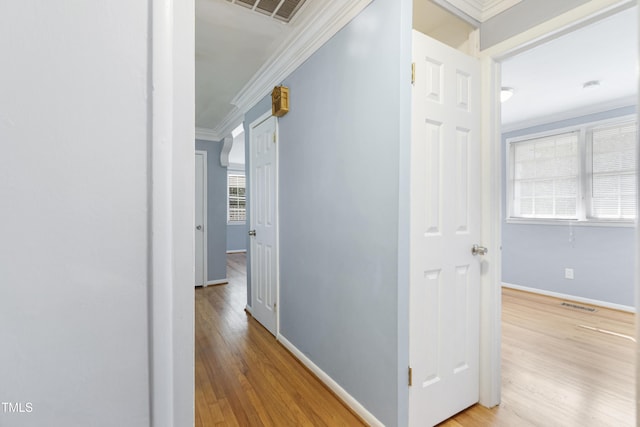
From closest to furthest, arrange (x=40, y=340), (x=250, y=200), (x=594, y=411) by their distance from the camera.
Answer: (x=40, y=340)
(x=594, y=411)
(x=250, y=200)

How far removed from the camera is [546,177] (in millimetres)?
4023

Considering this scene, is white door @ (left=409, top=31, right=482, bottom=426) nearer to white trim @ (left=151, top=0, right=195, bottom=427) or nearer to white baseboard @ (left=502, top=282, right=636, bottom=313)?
white trim @ (left=151, top=0, right=195, bottom=427)

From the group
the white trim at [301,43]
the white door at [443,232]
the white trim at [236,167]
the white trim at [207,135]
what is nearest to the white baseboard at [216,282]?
the white trim at [207,135]

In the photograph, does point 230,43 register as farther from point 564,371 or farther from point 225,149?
point 564,371

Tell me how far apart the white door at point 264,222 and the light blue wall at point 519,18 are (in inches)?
67.3

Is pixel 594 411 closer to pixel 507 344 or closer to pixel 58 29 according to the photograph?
→ pixel 507 344

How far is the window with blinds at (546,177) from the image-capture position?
3773 mm

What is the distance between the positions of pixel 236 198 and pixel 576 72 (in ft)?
24.1

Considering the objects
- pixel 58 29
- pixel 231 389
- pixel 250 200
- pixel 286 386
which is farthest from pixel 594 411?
pixel 250 200

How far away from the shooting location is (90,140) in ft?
1.49

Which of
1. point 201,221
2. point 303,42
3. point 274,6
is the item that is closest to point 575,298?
point 303,42

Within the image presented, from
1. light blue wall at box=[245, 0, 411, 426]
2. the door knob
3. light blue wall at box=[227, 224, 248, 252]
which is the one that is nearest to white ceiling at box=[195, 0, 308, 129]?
light blue wall at box=[245, 0, 411, 426]

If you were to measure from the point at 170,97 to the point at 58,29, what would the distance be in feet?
0.55

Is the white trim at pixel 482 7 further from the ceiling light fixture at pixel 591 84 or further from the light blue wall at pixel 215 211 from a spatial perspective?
the light blue wall at pixel 215 211
